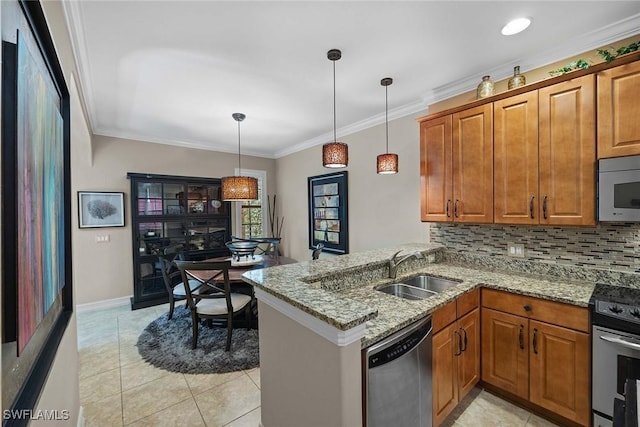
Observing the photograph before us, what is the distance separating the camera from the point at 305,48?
83.4 inches

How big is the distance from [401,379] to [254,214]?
462cm

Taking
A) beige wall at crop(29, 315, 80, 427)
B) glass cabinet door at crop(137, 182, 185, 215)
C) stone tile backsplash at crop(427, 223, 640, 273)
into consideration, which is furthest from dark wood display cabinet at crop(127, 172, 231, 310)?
stone tile backsplash at crop(427, 223, 640, 273)

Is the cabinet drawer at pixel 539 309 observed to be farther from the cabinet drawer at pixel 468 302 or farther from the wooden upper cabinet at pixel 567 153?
the wooden upper cabinet at pixel 567 153

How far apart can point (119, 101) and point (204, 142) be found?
175 centimetres

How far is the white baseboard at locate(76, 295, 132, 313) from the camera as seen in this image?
3.87 metres

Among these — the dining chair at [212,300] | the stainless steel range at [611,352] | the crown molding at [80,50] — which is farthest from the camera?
the dining chair at [212,300]

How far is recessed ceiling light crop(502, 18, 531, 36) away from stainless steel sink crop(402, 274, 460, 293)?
6.39 feet

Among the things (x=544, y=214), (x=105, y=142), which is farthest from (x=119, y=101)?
(x=544, y=214)

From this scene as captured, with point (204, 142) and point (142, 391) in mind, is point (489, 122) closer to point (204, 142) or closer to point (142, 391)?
point (142, 391)

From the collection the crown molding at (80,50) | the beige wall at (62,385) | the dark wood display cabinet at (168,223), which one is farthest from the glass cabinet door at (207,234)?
the beige wall at (62,385)

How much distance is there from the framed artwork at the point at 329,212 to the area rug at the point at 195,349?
1.86 m

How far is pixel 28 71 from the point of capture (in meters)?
0.82

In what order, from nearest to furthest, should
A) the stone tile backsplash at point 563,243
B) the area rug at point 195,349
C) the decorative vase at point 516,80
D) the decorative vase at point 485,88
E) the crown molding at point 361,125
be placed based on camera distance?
the stone tile backsplash at point 563,243 → the decorative vase at point 516,80 → the decorative vase at point 485,88 → the area rug at point 195,349 → the crown molding at point 361,125

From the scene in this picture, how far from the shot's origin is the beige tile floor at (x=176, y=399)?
6.34 feet
